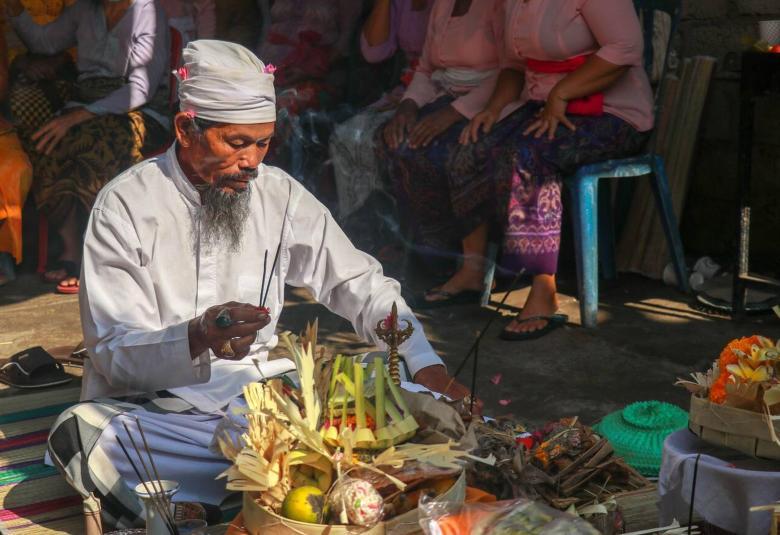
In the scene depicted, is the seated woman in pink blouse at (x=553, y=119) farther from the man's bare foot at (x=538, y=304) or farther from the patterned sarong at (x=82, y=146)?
the patterned sarong at (x=82, y=146)

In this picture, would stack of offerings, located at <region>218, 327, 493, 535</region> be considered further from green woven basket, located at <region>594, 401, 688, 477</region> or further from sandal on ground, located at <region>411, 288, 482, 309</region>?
sandal on ground, located at <region>411, 288, 482, 309</region>

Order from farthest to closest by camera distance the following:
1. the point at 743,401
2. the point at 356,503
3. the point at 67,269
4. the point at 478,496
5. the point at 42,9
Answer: the point at 42,9
the point at 67,269
the point at 743,401
the point at 478,496
the point at 356,503

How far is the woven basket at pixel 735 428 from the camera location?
296cm

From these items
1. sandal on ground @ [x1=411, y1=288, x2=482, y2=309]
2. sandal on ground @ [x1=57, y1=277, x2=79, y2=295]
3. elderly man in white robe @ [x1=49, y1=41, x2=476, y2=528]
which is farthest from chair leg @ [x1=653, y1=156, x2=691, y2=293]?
sandal on ground @ [x1=57, y1=277, x2=79, y2=295]

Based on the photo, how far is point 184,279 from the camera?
3922mm

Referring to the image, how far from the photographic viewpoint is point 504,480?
2.97 metres

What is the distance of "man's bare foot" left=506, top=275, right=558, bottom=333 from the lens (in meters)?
5.92

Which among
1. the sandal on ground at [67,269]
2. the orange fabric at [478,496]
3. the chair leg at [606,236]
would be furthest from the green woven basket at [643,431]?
the sandal on ground at [67,269]

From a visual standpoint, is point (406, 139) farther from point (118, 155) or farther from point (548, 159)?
point (118, 155)

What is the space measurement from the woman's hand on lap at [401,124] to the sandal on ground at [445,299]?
868 mm

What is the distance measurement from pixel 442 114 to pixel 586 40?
975mm

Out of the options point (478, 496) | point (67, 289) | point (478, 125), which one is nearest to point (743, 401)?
point (478, 496)

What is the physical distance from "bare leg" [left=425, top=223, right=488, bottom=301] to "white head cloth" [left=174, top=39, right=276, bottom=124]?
280cm

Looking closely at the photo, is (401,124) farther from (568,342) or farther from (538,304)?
(568,342)
